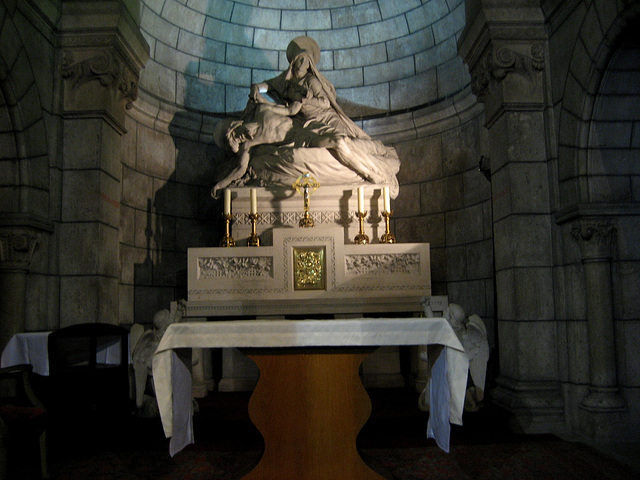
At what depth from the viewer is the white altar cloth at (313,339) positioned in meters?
2.89

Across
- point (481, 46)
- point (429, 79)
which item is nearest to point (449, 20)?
point (429, 79)

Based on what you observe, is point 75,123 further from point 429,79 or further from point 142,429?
point 429,79

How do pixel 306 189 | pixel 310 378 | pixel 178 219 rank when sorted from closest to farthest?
Answer: pixel 310 378, pixel 306 189, pixel 178 219

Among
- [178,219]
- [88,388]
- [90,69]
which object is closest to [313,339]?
[88,388]

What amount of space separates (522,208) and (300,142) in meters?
2.50

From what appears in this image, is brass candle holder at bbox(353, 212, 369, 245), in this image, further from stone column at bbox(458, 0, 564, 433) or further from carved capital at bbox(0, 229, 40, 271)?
carved capital at bbox(0, 229, 40, 271)

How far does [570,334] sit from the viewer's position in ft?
14.6

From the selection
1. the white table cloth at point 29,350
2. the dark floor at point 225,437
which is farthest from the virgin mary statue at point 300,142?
the dark floor at point 225,437

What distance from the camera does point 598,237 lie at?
13.8 ft

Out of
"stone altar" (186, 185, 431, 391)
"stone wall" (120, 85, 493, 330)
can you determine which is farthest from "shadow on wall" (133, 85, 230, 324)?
"stone altar" (186, 185, 431, 391)

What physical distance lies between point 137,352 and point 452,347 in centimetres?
259

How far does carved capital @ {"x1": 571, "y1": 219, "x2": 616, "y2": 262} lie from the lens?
4203mm

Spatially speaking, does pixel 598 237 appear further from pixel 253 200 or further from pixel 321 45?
pixel 321 45

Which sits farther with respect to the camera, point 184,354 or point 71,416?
point 71,416
